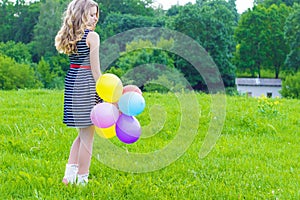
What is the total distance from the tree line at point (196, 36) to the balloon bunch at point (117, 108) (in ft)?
106

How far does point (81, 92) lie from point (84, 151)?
0.52 m

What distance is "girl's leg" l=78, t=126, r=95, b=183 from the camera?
380 centimetres

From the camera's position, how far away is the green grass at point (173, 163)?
3691mm

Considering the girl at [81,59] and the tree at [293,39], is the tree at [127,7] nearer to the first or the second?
the tree at [293,39]

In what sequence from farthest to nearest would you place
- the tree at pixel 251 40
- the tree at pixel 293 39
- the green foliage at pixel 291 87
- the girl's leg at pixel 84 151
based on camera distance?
the tree at pixel 251 40 → the tree at pixel 293 39 → the green foliage at pixel 291 87 → the girl's leg at pixel 84 151

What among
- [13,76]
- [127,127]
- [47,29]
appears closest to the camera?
[127,127]

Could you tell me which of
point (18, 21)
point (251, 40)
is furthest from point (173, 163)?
point (18, 21)

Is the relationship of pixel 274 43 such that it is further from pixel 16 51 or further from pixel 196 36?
pixel 16 51

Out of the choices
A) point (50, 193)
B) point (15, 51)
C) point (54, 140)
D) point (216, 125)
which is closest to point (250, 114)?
point (216, 125)

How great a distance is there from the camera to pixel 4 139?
5.16 m

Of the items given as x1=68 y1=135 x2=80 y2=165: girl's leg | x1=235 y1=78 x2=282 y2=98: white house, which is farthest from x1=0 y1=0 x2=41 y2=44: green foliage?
x1=68 y1=135 x2=80 y2=165: girl's leg

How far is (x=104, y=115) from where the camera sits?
3406mm

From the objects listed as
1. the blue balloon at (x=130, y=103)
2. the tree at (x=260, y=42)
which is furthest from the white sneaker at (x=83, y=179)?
the tree at (x=260, y=42)

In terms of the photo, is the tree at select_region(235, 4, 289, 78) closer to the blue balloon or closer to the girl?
the girl
